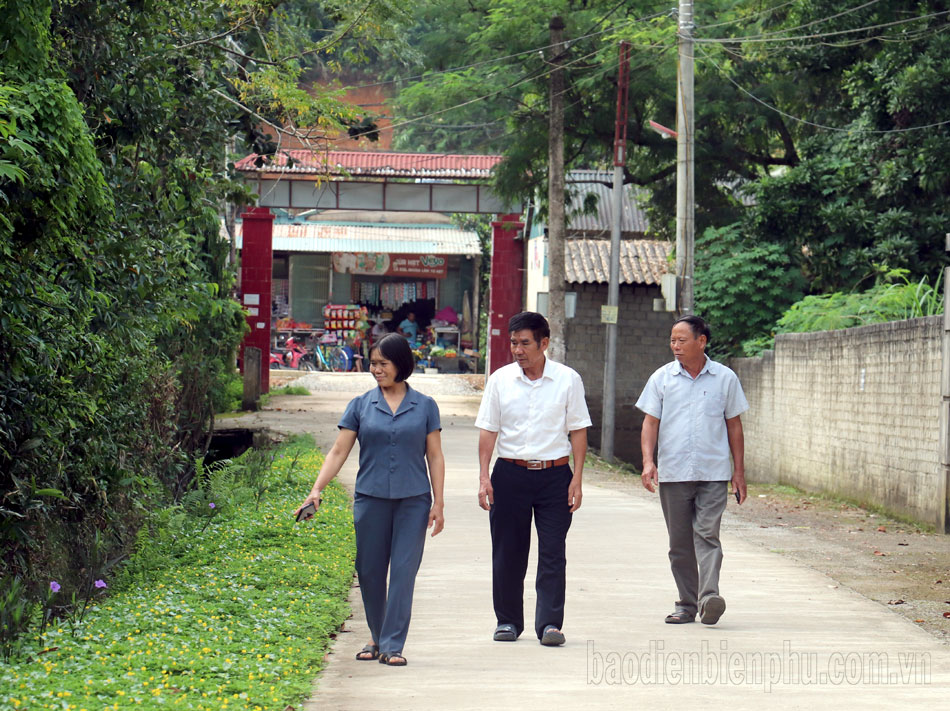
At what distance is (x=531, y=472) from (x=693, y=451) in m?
1.20

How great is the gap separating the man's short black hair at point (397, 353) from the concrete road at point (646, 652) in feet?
4.95

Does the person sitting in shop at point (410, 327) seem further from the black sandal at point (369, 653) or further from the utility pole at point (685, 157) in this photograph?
the black sandal at point (369, 653)

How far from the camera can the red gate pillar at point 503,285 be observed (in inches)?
1318

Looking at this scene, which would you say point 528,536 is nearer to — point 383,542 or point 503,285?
point 383,542

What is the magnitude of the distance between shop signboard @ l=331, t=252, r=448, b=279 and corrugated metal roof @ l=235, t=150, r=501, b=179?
4456 millimetres

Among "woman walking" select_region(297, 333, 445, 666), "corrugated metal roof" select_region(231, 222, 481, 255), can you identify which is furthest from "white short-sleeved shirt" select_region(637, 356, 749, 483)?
"corrugated metal roof" select_region(231, 222, 481, 255)

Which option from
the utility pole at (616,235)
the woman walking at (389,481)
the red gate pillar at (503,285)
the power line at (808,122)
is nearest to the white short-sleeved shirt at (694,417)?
the woman walking at (389,481)

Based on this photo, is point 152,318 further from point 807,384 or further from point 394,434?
point 807,384

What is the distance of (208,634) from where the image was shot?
6.73 meters

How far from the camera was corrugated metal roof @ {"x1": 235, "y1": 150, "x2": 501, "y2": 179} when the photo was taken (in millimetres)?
31100

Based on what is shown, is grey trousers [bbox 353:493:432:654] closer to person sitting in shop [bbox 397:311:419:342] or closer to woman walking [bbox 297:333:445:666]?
woman walking [bbox 297:333:445:666]

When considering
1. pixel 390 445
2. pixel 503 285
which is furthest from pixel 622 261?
pixel 390 445

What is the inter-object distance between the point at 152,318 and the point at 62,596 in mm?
2705

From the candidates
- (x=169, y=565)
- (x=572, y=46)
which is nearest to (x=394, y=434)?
(x=169, y=565)
